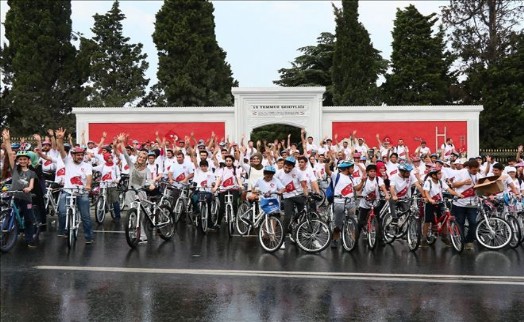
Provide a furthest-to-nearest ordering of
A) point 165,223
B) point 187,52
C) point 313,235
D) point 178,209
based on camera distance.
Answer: point 187,52 → point 178,209 → point 165,223 → point 313,235

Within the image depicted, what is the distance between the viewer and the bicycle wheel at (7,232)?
37.1 feet

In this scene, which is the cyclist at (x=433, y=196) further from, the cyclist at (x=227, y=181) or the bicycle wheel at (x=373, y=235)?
the cyclist at (x=227, y=181)

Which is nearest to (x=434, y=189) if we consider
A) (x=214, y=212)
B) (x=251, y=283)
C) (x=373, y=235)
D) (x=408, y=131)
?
(x=373, y=235)

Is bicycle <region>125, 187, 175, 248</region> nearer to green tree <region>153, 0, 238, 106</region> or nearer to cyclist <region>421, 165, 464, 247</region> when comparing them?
cyclist <region>421, 165, 464, 247</region>

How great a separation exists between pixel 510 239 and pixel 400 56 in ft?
98.8

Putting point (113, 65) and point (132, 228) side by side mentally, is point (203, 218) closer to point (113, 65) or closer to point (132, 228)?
point (132, 228)

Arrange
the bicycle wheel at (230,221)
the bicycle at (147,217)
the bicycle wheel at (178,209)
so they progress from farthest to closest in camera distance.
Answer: the bicycle wheel at (178,209)
the bicycle wheel at (230,221)
the bicycle at (147,217)

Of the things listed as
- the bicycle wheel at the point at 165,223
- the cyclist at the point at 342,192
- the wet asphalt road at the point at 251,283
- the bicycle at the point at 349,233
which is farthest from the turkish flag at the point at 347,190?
the bicycle wheel at the point at 165,223

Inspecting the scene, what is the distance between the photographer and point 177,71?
127ft

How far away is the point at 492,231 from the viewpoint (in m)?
12.2

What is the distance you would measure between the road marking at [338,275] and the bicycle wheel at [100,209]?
5487mm

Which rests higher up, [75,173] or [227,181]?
[75,173]

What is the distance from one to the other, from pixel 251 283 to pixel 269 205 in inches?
110

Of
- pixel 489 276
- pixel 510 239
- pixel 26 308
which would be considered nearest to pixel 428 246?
pixel 510 239
